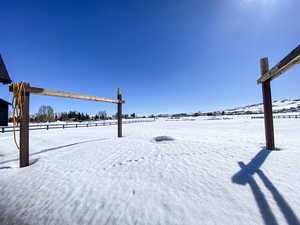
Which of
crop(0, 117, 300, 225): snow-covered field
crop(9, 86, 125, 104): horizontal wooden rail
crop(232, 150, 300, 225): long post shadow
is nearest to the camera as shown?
crop(232, 150, 300, 225): long post shadow

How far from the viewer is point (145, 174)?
107 inches

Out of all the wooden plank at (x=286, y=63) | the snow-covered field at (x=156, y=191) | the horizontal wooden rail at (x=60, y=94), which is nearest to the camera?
the snow-covered field at (x=156, y=191)

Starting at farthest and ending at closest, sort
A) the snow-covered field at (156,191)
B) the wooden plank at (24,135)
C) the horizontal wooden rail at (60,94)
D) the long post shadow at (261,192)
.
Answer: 1. the horizontal wooden rail at (60,94)
2. the wooden plank at (24,135)
3. the snow-covered field at (156,191)
4. the long post shadow at (261,192)

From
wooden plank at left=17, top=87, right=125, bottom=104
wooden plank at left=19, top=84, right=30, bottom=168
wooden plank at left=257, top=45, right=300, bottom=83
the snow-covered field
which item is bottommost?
the snow-covered field

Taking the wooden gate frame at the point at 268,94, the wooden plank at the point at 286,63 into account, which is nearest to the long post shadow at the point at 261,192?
the wooden gate frame at the point at 268,94

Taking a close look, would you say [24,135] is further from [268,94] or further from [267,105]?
[268,94]

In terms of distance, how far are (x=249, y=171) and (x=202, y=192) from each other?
1.31m

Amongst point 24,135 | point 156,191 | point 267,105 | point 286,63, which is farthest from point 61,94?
point 267,105

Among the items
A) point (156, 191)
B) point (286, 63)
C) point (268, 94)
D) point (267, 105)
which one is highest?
point (286, 63)

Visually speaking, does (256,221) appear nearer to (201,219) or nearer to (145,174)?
(201,219)

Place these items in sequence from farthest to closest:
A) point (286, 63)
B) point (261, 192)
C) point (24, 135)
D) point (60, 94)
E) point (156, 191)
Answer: point (60, 94) < point (24, 135) < point (286, 63) < point (156, 191) < point (261, 192)

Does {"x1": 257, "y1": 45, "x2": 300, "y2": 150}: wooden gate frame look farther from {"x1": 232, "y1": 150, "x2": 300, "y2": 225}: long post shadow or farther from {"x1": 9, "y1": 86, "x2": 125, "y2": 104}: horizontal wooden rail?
{"x1": 9, "y1": 86, "x2": 125, "y2": 104}: horizontal wooden rail

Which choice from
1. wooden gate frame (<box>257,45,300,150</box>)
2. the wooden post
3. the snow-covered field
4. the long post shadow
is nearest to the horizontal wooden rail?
the wooden post

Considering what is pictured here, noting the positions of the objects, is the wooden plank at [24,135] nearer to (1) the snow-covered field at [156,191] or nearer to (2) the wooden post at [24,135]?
(2) the wooden post at [24,135]
